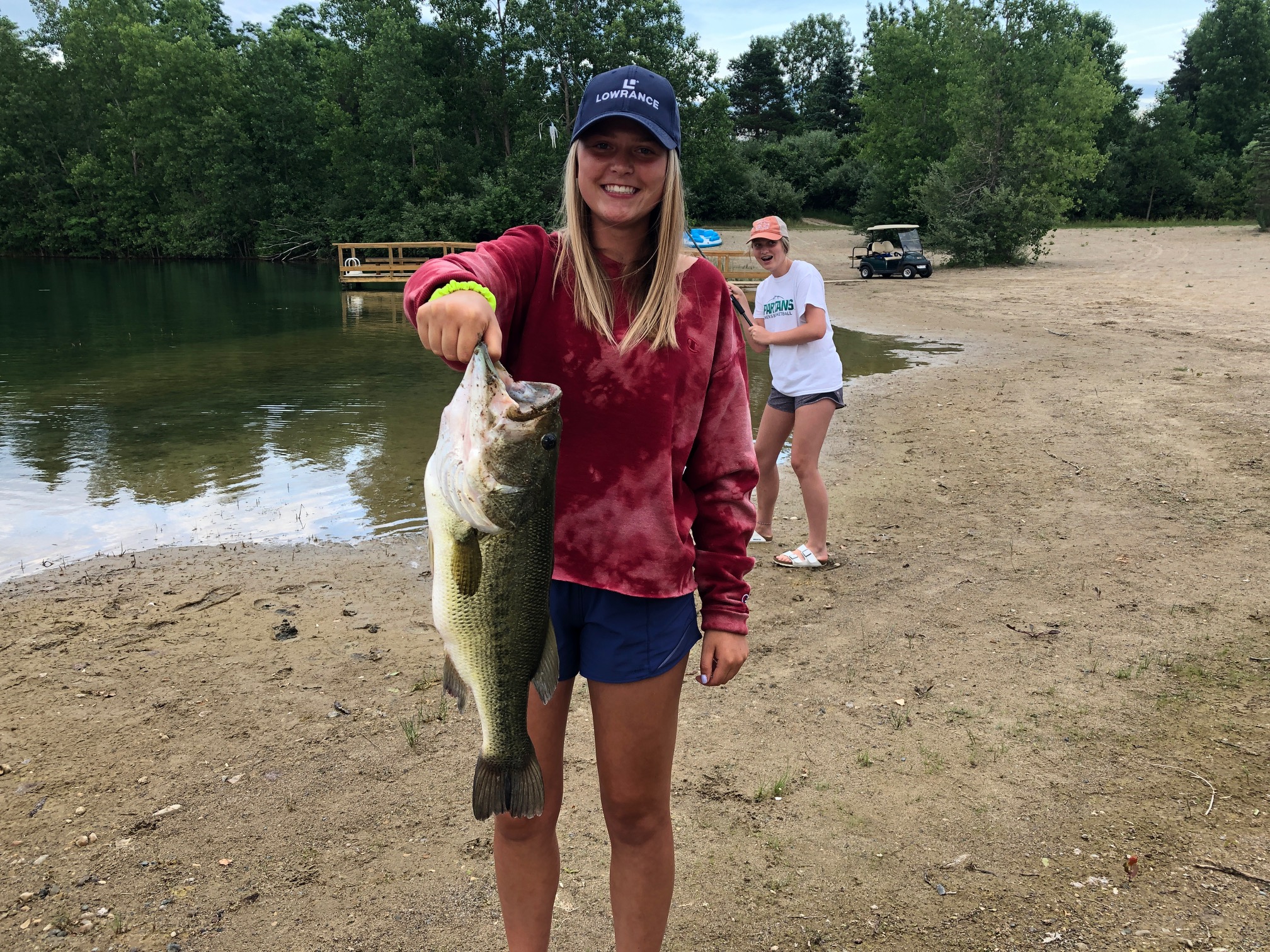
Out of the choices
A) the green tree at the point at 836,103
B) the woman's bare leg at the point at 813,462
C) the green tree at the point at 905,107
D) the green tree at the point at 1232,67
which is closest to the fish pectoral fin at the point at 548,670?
the woman's bare leg at the point at 813,462

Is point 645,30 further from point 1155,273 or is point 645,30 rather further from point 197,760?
point 197,760

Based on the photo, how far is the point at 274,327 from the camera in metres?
24.1

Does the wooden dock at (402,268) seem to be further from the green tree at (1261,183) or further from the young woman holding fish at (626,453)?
the young woman holding fish at (626,453)

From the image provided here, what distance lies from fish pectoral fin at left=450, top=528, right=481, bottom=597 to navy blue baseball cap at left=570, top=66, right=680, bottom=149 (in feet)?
3.59

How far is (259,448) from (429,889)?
29.3 ft

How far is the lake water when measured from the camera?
320 inches

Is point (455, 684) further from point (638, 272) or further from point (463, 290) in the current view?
point (638, 272)

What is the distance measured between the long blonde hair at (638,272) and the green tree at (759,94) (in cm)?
7873

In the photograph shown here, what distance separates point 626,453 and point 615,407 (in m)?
0.12

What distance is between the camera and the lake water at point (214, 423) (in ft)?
26.7

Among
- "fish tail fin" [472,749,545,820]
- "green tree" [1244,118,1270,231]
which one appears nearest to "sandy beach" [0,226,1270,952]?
"fish tail fin" [472,749,545,820]

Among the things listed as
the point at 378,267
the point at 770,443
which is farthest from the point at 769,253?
the point at 378,267

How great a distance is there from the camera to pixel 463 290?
6.57 ft

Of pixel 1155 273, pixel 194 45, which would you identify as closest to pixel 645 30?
pixel 194 45
